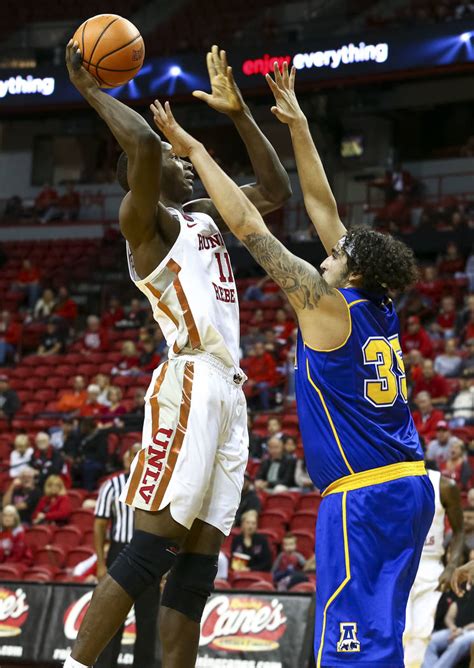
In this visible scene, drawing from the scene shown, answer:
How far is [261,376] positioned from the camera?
1678cm

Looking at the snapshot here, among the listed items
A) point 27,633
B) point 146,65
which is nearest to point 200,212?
point 27,633

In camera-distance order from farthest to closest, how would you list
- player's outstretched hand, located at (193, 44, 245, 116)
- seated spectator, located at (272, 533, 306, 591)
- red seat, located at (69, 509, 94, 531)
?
1. red seat, located at (69, 509, 94, 531)
2. seated spectator, located at (272, 533, 306, 591)
3. player's outstretched hand, located at (193, 44, 245, 116)

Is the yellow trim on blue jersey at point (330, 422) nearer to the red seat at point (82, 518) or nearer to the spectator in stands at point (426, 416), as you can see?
the spectator in stands at point (426, 416)

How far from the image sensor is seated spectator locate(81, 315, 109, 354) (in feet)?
66.5

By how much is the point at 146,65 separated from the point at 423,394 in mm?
11277

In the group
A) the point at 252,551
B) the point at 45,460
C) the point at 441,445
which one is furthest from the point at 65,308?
the point at 252,551

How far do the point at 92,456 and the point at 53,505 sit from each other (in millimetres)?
1329

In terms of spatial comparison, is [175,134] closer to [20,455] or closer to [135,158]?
[135,158]

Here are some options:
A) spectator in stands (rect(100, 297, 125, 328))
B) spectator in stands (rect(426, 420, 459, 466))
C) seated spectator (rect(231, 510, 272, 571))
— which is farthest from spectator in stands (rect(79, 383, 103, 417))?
spectator in stands (rect(426, 420, 459, 466))

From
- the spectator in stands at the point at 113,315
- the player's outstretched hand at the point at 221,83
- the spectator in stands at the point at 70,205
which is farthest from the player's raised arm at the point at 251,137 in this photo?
the spectator in stands at the point at 70,205

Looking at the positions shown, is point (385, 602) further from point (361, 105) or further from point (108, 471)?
point (361, 105)

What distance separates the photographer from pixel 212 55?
5008mm

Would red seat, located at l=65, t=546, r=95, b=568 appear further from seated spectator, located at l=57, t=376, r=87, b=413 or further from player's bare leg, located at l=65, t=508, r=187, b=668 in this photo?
player's bare leg, located at l=65, t=508, r=187, b=668

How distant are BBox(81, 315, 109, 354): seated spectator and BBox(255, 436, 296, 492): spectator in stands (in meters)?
7.19
